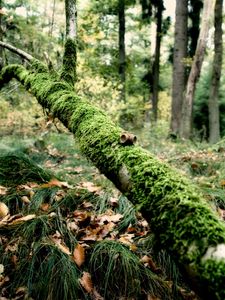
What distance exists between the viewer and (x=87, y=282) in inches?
117

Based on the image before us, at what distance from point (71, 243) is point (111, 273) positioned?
1.63 ft

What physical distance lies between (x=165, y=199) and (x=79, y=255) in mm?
1675

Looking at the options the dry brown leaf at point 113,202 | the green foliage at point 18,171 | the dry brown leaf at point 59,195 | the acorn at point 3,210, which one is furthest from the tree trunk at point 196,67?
the acorn at point 3,210

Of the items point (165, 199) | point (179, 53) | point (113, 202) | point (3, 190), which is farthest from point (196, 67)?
point (165, 199)

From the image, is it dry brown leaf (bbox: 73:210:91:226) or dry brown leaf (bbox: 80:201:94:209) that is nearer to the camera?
dry brown leaf (bbox: 73:210:91:226)

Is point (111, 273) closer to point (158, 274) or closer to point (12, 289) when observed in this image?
point (158, 274)

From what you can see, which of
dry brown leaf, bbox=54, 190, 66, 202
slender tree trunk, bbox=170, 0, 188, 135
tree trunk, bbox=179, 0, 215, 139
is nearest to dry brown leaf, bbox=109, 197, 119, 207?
dry brown leaf, bbox=54, 190, 66, 202

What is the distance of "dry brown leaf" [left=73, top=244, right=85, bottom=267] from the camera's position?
10.3 ft

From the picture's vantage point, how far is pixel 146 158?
81.7 inches

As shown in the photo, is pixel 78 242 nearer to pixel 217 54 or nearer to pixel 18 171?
pixel 18 171

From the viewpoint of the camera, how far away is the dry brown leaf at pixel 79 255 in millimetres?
3145

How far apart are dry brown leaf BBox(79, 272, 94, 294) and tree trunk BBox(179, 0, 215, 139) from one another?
10230 mm

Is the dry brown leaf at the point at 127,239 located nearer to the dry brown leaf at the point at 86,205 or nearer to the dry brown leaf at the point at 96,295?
the dry brown leaf at the point at 96,295

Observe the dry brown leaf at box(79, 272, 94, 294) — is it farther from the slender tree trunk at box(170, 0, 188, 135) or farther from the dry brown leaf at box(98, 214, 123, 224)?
the slender tree trunk at box(170, 0, 188, 135)
